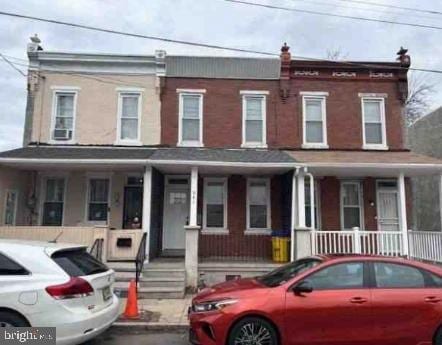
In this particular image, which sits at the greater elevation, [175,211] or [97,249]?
[175,211]

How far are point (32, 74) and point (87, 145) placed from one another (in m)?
3.11

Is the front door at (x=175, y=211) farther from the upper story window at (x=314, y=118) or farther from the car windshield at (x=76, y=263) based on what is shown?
the car windshield at (x=76, y=263)

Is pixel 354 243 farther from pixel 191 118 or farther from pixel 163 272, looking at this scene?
pixel 191 118

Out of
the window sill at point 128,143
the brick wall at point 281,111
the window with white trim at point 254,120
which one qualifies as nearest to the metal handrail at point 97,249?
the window sill at point 128,143

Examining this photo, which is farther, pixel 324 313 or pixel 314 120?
pixel 314 120

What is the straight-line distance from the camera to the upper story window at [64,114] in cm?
1518

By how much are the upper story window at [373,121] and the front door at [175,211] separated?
6.72m

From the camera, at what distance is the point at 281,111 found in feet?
51.2

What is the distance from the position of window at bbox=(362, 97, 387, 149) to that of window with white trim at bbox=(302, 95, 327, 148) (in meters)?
1.48

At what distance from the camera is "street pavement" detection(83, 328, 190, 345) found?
7.29 m

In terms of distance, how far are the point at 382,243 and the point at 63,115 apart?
1135 cm

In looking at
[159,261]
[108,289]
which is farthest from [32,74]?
[108,289]

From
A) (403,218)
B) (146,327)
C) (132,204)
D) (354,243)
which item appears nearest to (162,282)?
(146,327)

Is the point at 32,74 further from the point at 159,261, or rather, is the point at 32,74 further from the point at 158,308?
the point at 158,308
